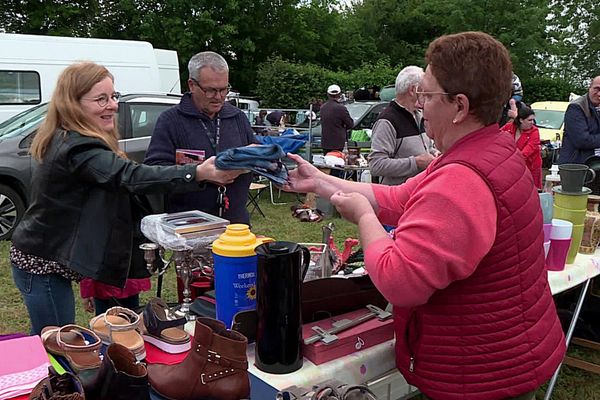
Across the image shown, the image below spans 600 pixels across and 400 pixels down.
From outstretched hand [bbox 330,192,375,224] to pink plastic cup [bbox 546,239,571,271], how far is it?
4.76ft

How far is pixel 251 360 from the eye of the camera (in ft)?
5.22

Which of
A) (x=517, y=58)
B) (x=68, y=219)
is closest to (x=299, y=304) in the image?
(x=68, y=219)

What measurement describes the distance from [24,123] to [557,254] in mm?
5694

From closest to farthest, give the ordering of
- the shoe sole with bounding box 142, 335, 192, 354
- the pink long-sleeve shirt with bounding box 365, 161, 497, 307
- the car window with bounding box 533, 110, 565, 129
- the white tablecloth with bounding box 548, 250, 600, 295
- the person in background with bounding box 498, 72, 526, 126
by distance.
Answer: the pink long-sleeve shirt with bounding box 365, 161, 497, 307 → the person in background with bounding box 498, 72, 526, 126 → the shoe sole with bounding box 142, 335, 192, 354 → the white tablecloth with bounding box 548, 250, 600, 295 → the car window with bounding box 533, 110, 565, 129

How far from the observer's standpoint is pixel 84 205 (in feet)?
7.03

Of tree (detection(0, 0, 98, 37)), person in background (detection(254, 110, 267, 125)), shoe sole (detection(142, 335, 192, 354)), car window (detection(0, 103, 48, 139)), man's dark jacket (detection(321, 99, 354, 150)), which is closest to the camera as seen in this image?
shoe sole (detection(142, 335, 192, 354))

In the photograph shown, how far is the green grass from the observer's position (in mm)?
3342

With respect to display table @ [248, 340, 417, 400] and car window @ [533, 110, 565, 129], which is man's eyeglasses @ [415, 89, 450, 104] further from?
car window @ [533, 110, 565, 129]

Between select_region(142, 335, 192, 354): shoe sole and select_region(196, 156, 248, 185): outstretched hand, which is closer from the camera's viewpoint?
select_region(142, 335, 192, 354): shoe sole

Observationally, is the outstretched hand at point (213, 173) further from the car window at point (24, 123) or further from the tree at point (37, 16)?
the tree at point (37, 16)

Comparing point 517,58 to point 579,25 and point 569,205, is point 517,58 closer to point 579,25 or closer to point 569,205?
point 579,25

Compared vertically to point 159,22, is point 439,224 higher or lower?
lower

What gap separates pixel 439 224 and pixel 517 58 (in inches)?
1021

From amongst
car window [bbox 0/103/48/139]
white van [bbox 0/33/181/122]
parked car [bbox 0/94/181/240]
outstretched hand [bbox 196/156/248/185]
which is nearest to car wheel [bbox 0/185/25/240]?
parked car [bbox 0/94/181/240]
